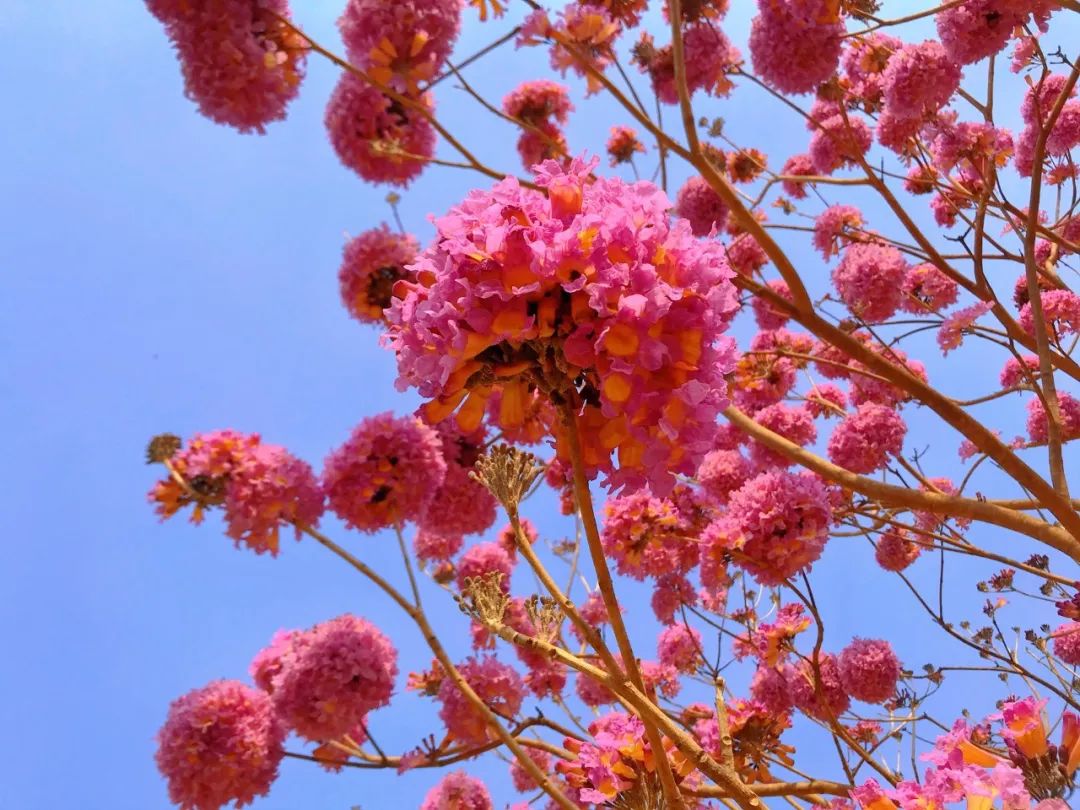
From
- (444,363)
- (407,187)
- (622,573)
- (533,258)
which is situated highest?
(407,187)

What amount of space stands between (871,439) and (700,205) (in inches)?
92.4

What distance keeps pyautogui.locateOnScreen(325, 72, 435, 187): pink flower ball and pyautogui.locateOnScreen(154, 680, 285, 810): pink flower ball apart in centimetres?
316

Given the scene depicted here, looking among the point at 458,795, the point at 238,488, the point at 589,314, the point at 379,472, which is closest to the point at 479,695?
the point at 458,795

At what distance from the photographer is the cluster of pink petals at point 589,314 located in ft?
5.09

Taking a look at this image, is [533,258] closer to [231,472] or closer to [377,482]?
[377,482]

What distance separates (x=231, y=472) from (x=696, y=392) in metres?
3.02

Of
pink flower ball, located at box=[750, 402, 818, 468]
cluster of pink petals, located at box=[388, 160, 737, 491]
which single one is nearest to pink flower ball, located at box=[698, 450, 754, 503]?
pink flower ball, located at box=[750, 402, 818, 468]

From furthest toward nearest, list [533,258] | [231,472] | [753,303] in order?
[753,303] → [231,472] → [533,258]

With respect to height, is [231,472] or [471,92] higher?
[471,92]

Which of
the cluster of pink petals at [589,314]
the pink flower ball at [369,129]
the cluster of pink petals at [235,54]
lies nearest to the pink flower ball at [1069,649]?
the cluster of pink petals at [589,314]

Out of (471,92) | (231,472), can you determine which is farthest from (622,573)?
(471,92)

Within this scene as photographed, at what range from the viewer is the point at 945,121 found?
439 centimetres

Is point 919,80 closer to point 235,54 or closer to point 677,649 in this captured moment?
point 235,54

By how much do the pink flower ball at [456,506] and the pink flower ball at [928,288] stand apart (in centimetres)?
361
